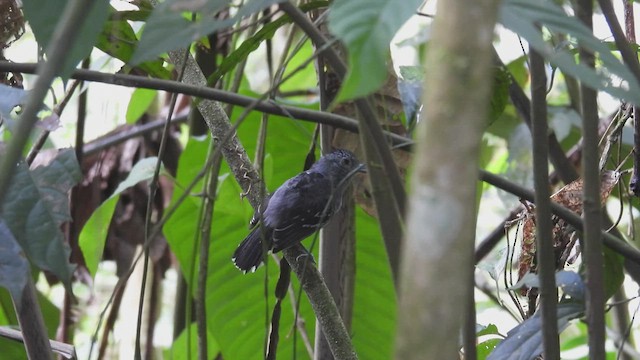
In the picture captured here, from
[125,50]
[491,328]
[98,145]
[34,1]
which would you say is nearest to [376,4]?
[34,1]

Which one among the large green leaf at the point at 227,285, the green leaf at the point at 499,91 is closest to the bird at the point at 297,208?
the large green leaf at the point at 227,285

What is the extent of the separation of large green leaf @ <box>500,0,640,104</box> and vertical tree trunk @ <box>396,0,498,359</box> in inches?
8.4

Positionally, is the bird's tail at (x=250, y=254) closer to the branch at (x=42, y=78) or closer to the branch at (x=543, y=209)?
the branch at (x=543, y=209)

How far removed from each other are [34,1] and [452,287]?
25.8 inches

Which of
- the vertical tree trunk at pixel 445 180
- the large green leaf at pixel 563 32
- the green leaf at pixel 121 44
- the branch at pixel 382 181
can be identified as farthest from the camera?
the green leaf at pixel 121 44

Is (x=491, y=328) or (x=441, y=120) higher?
(x=491, y=328)

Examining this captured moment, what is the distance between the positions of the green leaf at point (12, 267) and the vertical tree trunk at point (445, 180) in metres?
0.64

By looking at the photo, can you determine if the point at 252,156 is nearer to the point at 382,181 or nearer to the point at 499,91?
the point at 499,91

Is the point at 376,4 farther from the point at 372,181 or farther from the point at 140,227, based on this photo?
the point at 140,227

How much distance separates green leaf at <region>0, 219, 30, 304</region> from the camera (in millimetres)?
964

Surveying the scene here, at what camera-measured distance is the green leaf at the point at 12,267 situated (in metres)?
0.96

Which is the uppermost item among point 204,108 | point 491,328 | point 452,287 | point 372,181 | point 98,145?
point 98,145

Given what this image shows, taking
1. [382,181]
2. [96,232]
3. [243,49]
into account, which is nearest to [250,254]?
[96,232]

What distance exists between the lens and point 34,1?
35.5 inches
